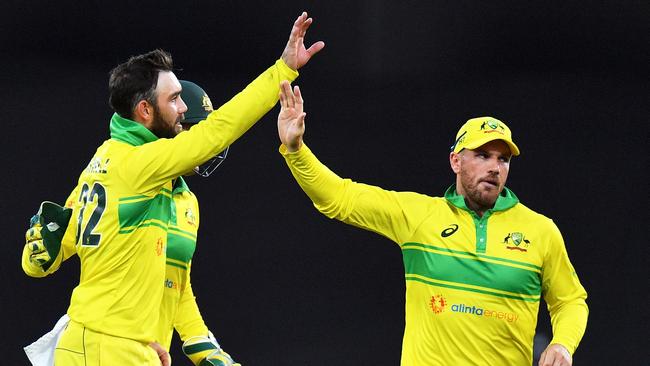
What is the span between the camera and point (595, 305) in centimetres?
510

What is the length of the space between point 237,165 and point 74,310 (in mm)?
2364

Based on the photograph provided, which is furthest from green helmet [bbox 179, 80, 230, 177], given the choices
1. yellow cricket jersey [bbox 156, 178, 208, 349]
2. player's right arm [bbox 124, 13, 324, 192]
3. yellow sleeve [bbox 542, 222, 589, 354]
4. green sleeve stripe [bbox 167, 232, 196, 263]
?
yellow sleeve [bbox 542, 222, 589, 354]

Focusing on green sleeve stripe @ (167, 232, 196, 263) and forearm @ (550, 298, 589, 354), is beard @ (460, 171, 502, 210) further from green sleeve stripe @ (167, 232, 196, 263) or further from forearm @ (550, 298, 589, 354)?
green sleeve stripe @ (167, 232, 196, 263)

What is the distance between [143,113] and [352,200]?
0.70m

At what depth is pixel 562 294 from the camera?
3266 millimetres

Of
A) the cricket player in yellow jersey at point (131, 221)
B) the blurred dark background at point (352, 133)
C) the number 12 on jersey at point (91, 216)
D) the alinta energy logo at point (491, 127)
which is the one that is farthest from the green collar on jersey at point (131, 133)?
the blurred dark background at point (352, 133)

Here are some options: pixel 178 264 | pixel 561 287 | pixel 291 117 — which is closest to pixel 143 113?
pixel 291 117

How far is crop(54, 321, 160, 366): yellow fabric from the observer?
289 cm

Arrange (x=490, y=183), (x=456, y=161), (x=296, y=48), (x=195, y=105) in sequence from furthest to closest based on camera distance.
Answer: (x=195, y=105)
(x=456, y=161)
(x=490, y=183)
(x=296, y=48)

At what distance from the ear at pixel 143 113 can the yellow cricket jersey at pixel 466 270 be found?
15.9 inches

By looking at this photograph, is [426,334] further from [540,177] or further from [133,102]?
[540,177]

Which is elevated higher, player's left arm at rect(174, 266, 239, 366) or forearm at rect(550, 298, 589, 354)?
forearm at rect(550, 298, 589, 354)

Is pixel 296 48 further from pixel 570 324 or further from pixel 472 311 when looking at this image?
pixel 570 324

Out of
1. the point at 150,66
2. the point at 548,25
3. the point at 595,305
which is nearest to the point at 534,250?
the point at 150,66
